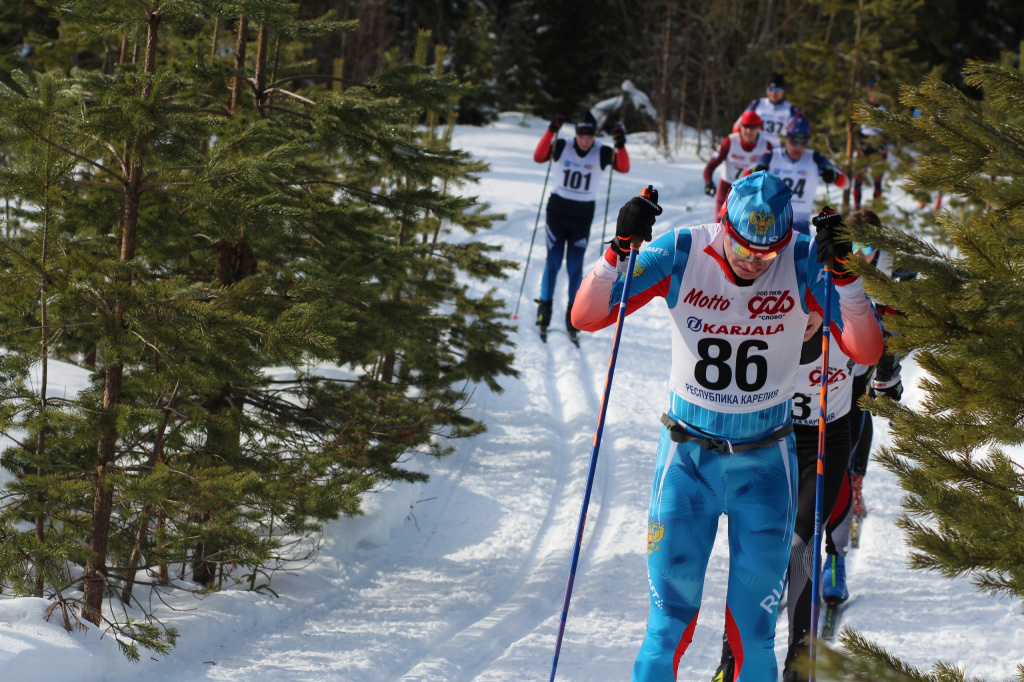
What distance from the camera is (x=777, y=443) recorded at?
3.94m

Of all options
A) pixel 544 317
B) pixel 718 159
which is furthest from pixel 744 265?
pixel 718 159

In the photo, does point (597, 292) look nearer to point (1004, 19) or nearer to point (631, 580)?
point (631, 580)

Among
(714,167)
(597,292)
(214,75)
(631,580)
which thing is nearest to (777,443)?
(597,292)

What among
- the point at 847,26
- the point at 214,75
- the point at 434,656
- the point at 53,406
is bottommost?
the point at 434,656

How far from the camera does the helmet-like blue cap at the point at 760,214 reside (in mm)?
3633

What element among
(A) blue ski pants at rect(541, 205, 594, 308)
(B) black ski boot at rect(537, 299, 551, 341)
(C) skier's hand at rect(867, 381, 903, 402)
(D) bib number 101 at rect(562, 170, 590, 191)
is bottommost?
(B) black ski boot at rect(537, 299, 551, 341)

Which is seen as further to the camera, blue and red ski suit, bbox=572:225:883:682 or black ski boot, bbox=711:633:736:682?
black ski boot, bbox=711:633:736:682

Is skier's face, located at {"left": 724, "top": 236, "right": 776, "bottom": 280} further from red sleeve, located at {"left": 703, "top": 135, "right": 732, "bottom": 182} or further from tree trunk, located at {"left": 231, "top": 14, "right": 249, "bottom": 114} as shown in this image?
red sleeve, located at {"left": 703, "top": 135, "right": 732, "bottom": 182}

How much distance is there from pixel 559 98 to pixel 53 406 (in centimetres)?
3349

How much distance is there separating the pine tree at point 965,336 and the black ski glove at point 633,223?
1.13 meters

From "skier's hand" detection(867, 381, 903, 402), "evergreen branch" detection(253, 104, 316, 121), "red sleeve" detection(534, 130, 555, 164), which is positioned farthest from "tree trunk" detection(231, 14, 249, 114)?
"red sleeve" detection(534, 130, 555, 164)

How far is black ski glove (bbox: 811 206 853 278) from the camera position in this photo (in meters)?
3.57

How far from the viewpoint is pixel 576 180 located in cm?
1034

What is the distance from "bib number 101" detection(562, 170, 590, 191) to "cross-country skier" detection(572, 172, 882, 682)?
6.50 metres
